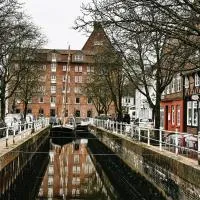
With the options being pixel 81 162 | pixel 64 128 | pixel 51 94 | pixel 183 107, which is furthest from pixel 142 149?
pixel 51 94

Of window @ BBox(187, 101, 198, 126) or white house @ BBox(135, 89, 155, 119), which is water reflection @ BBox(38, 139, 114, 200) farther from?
white house @ BBox(135, 89, 155, 119)

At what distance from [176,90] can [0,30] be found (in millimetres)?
26027

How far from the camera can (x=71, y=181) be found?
24453mm

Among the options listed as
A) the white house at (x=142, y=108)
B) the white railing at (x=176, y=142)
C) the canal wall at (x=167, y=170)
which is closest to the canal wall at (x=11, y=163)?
the canal wall at (x=167, y=170)

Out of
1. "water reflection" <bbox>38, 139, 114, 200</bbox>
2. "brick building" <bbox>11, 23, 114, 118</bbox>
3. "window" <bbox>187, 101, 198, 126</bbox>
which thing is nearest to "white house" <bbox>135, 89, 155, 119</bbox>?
"window" <bbox>187, 101, 198, 126</bbox>

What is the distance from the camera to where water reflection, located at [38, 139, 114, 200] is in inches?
807

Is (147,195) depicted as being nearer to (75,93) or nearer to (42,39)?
(42,39)

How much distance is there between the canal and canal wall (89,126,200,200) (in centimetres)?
49

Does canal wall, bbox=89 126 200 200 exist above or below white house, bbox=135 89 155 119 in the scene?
below

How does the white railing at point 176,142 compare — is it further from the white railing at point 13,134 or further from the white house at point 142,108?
the white house at point 142,108

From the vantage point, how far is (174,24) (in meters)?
15.0

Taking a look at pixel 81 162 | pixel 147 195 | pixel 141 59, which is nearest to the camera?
pixel 147 195

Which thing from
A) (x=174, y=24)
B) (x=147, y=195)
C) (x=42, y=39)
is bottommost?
(x=147, y=195)

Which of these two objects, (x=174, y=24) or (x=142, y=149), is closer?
(x=174, y=24)
